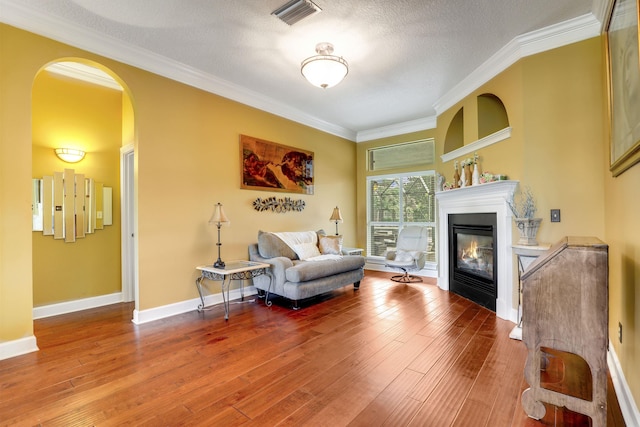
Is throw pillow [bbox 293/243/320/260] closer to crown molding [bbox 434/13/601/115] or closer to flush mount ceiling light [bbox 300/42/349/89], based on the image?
flush mount ceiling light [bbox 300/42/349/89]

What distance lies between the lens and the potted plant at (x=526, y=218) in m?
2.98

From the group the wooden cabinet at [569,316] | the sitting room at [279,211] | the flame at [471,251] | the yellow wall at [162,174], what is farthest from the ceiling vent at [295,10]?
the flame at [471,251]

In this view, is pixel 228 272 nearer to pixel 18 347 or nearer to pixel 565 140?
pixel 18 347

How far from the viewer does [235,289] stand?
419 cm

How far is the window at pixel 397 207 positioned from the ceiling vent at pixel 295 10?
3.97 m

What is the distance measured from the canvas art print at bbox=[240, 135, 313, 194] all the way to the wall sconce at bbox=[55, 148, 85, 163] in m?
2.01

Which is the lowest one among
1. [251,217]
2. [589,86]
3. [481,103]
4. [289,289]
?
[289,289]

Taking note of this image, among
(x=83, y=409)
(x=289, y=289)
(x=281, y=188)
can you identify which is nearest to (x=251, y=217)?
(x=281, y=188)

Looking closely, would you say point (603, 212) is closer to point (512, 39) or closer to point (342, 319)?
point (512, 39)

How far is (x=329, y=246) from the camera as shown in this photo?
4887mm

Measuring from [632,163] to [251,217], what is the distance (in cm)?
399

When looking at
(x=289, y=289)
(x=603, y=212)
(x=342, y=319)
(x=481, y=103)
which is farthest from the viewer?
(x=481, y=103)

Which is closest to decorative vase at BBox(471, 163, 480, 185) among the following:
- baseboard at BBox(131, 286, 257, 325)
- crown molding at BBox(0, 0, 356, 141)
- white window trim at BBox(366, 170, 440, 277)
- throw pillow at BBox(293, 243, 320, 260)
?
white window trim at BBox(366, 170, 440, 277)

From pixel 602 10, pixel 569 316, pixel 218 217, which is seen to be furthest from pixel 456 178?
pixel 218 217
